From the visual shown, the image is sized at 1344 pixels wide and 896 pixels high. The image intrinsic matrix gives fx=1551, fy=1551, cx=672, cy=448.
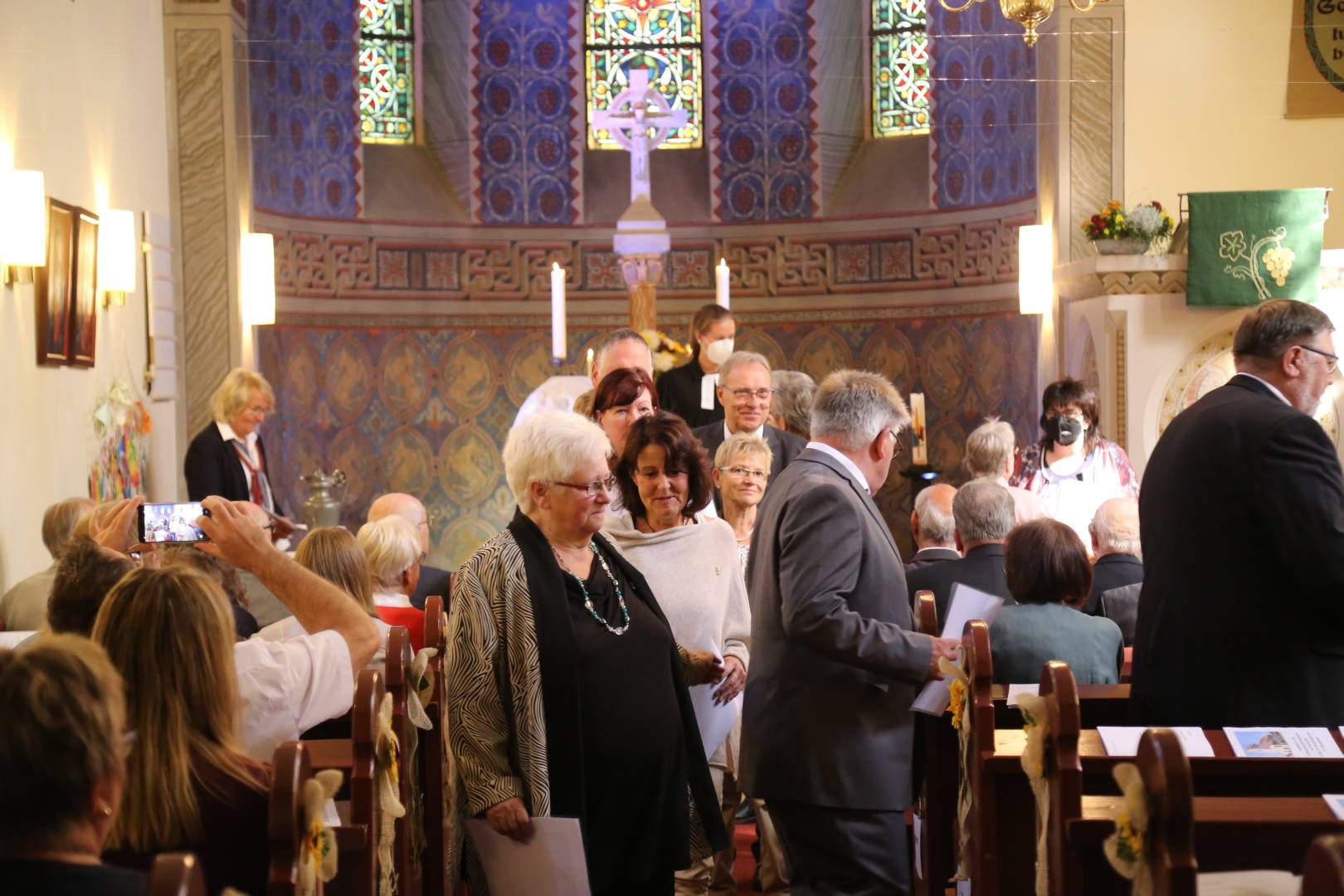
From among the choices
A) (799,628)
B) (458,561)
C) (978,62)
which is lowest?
(458,561)

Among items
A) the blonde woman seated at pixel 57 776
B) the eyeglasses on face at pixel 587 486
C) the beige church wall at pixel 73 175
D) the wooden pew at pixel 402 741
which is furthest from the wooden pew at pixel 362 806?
the beige church wall at pixel 73 175

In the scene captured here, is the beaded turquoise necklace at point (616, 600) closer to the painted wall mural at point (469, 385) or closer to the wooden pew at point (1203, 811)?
the wooden pew at point (1203, 811)

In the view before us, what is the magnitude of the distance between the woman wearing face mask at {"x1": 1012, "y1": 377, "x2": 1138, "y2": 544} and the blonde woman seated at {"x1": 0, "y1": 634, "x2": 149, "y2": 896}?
4551 mm

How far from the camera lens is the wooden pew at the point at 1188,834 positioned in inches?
78.4

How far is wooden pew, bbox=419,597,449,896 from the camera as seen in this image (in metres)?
3.64

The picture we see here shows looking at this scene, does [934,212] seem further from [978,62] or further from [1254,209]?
[1254,209]

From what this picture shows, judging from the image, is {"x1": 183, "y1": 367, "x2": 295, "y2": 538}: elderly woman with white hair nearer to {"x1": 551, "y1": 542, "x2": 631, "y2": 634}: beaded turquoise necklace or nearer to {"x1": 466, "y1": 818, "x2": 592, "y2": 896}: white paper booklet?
{"x1": 551, "y1": 542, "x2": 631, "y2": 634}: beaded turquoise necklace

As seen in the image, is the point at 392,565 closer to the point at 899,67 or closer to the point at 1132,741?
the point at 1132,741

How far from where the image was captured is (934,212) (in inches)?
423

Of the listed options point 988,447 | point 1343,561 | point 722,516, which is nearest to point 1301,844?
point 1343,561

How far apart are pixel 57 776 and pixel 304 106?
9425 millimetres

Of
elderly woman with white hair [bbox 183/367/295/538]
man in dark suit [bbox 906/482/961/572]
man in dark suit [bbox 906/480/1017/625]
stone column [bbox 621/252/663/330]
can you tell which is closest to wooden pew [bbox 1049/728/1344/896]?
man in dark suit [bbox 906/480/1017/625]

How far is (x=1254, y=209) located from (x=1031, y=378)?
266 cm

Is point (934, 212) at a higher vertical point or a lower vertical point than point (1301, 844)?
higher
